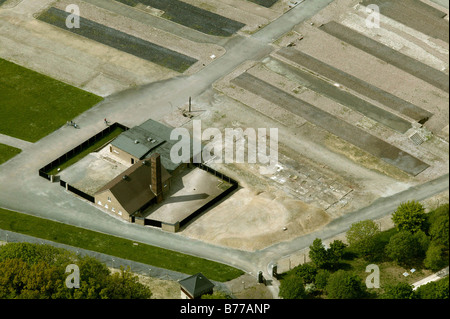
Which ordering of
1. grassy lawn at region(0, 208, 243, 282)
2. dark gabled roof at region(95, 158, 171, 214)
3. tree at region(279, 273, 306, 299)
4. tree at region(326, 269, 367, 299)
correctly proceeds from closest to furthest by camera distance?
tree at region(326, 269, 367, 299) → tree at region(279, 273, 306, 299) → grassy lawn at region(0, 208, 243, 282) → dark gabled roof at region(95, 158, 171, 214)

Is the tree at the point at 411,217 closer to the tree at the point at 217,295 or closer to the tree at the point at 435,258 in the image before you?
the tree at the point at 435,258

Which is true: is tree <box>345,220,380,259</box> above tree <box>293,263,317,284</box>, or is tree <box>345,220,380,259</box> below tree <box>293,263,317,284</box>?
above

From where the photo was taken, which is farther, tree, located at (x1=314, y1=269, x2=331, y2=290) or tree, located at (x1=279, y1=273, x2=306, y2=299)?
tree, located at (x1=314, y1=269, x2=331, y2=290)

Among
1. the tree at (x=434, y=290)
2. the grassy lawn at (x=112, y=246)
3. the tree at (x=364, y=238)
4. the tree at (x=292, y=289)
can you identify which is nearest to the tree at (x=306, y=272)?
the tree at (x=292, y=289)

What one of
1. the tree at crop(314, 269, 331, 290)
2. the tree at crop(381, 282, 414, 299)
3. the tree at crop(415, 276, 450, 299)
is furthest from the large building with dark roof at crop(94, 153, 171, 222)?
the tree at crop(415, 276, 450, 299)

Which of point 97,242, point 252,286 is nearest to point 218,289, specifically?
point 252,286

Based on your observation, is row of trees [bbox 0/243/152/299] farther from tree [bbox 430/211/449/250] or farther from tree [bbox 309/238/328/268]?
tree [bbox 430/211/449/250]

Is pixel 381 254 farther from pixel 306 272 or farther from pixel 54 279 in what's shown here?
pixel 54 279
